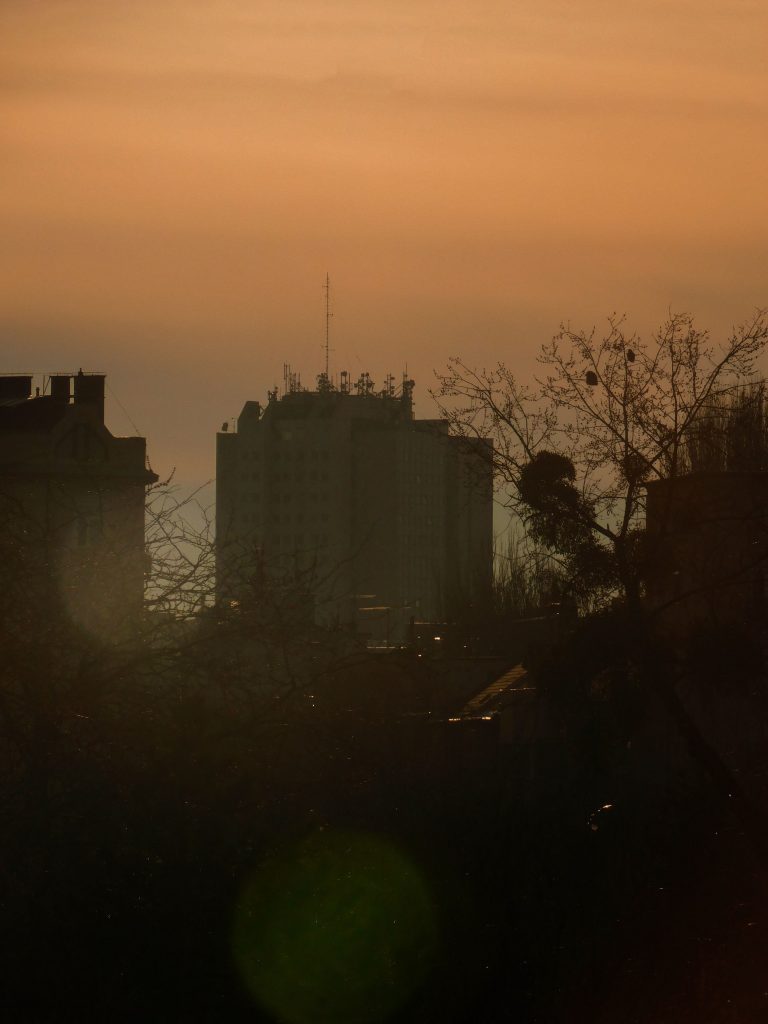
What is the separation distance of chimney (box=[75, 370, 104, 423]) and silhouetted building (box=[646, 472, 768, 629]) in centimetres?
2674

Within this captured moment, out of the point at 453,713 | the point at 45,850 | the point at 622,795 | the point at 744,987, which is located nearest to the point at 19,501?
the point at 45,850

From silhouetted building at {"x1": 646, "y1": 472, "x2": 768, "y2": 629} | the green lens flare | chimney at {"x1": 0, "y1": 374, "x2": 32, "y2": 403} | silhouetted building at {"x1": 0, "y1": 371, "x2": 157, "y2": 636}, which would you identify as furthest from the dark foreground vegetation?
chimney at {"x1": 0, "y1": 374, "x2": 32, "y2": 403}

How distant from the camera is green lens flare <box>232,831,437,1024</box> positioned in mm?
7629

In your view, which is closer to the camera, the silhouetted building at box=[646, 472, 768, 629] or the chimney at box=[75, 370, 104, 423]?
the silhouetted building at box=[646, 472, 768, 629]

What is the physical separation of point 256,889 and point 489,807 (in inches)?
103

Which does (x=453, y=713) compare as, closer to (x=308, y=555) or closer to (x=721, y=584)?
(x=721, y=584)

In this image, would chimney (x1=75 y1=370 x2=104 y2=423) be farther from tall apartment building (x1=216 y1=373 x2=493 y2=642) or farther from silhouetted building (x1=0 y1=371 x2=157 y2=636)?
tall apartment building (x1=216 y1=373 x2=493 y2=642)

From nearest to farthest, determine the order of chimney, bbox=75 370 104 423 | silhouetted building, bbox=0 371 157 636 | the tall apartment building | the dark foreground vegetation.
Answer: the dark foreground vegetation
silhouetted building, bbox=0 371 157 636
chimney, bbox=75 370 104 423
the tall apartment building

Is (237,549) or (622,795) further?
(622,795)

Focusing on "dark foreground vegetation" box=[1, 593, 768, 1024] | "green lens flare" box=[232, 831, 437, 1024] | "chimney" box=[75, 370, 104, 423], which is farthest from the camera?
"chimney" box=[75, 370, 104, 423]

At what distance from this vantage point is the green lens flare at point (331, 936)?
7.63 meters

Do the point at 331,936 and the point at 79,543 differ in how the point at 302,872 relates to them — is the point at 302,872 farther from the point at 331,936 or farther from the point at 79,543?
the point at 79,543

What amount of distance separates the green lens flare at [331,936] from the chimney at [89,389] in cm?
3634

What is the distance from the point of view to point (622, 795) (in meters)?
15.3
